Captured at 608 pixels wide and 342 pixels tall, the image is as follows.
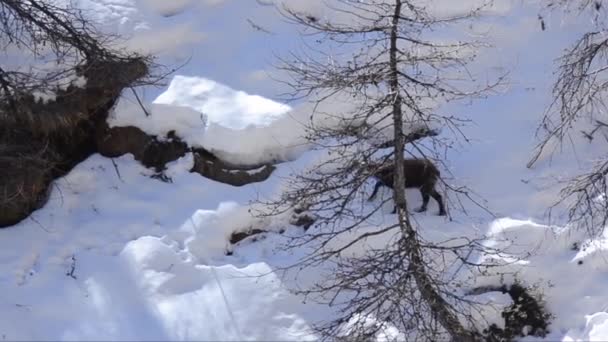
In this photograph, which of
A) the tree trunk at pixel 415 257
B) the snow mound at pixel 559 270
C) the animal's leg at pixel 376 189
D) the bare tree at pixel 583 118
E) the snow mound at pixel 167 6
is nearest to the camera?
the tree trunk at pixel 415 257


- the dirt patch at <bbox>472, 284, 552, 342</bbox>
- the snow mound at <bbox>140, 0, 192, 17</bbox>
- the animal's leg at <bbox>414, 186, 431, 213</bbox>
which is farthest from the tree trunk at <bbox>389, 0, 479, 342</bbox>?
the snow mound at <bbox>140, 0, 192, 17</bbox>

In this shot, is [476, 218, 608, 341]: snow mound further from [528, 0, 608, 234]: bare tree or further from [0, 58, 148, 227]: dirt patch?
[0, 58, 148, 227]: dirt patch

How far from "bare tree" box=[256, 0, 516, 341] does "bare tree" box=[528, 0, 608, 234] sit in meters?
1.24

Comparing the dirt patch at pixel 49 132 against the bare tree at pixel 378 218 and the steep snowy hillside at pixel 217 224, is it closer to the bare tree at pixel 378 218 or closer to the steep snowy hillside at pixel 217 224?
the steep snowy hillside at pixel 217 224

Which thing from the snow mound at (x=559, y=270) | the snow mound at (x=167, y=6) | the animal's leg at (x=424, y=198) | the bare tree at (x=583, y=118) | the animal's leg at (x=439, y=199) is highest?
the bare tree at (x=583, y=118)

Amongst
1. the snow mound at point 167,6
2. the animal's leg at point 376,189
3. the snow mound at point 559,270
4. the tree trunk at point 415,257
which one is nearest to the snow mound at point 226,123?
the animal's leg at point 376,189

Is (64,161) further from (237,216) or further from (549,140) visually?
(549,140)

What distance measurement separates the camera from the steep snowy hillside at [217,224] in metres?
8.23

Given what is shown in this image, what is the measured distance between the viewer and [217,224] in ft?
30.4

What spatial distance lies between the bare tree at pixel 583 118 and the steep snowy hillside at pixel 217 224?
22cm

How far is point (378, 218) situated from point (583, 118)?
3365mm

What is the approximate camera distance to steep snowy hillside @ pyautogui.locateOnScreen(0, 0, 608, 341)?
8234 mm

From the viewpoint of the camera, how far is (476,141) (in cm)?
1019

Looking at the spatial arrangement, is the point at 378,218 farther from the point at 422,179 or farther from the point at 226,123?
the point at 226,123
